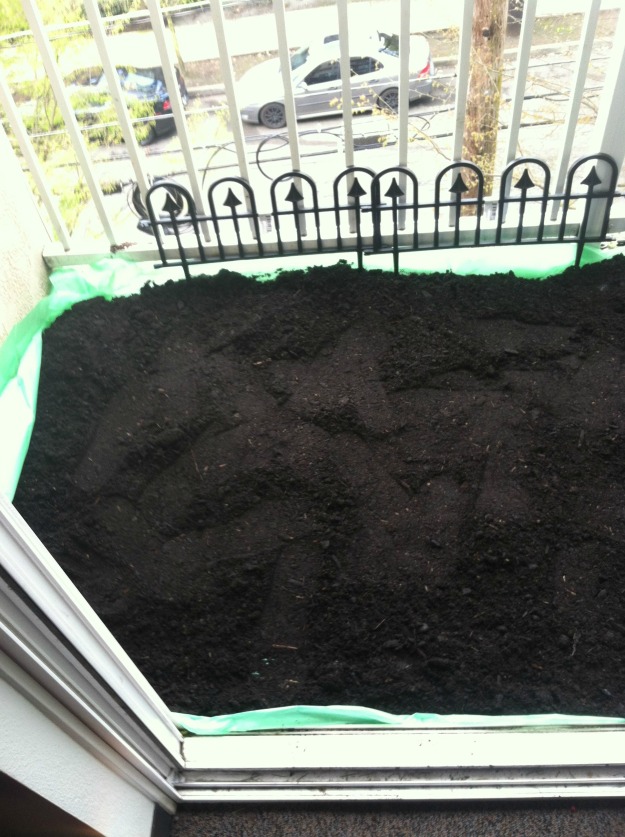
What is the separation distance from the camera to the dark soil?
5.08 ft

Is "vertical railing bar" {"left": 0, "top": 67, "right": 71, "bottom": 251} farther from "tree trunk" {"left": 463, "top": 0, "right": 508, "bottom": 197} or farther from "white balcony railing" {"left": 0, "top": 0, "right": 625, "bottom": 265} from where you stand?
"tree trunk" {"left": 463, "top": 0, "right": 508, "bottom": 197}

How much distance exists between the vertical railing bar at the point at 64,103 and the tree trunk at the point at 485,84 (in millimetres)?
2437

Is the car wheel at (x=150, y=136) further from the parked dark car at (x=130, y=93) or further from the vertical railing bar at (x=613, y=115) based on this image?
the vertical railing bar at (x=613, y=115)

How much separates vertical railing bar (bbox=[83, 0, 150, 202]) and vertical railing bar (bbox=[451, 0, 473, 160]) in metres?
1.36

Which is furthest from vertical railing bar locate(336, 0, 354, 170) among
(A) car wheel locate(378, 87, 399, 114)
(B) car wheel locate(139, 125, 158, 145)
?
(A) car wheel locate(378, 87, 399, 114)

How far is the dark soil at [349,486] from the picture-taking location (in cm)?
155

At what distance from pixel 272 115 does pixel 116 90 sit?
0.84 metres

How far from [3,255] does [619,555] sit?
2.59 meters

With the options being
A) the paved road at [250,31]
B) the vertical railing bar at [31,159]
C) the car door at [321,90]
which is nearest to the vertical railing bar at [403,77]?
the paved road at [250,31]

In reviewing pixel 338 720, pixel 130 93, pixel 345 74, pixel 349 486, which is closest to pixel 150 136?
pixel 130 93

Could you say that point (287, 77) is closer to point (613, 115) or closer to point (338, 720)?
point (613, 115)

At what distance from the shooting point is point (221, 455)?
2033 millimetres

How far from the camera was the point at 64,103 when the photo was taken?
246 cm

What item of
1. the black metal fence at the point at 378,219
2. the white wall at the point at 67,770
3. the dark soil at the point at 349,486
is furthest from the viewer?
the black metal fence at the point at 378,219
